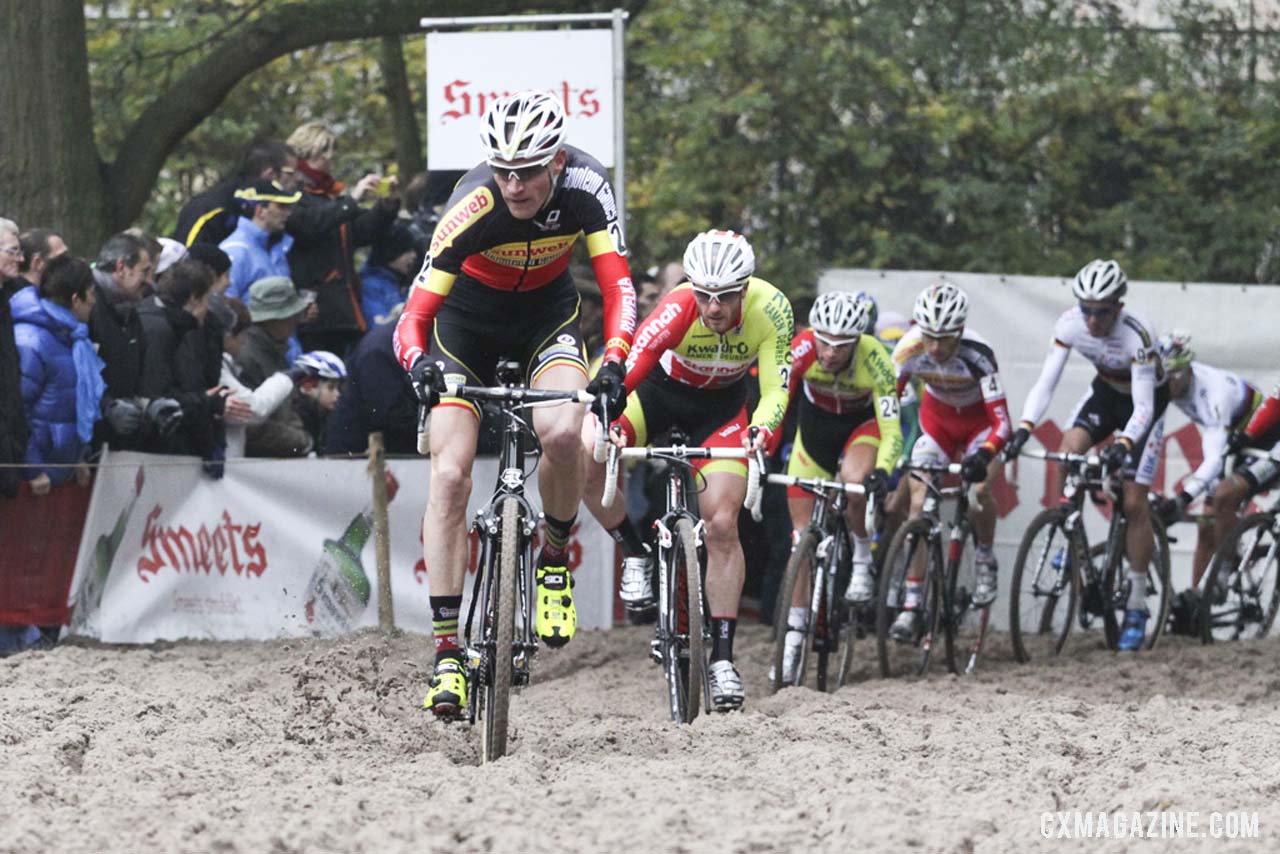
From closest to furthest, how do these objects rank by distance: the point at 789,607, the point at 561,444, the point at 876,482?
1. the point at 561,444
2. the point at 789,607
3. the point at 876,482

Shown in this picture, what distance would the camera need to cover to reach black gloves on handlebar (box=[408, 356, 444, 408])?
22.1ft

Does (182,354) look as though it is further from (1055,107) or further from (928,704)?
(1055,107)

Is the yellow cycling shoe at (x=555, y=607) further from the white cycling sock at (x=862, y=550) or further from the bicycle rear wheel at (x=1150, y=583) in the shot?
the bicycle rear wheel at (x=1150, y=583)

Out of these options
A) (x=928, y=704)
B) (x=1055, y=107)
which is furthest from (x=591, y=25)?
(x=928, y=704)

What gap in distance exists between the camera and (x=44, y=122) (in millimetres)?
12250

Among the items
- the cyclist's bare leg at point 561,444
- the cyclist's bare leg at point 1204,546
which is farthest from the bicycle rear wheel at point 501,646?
the cyclist's bare leg at point 1204,546

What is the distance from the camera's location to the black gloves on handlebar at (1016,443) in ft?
37.4

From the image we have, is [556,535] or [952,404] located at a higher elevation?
[556,535]

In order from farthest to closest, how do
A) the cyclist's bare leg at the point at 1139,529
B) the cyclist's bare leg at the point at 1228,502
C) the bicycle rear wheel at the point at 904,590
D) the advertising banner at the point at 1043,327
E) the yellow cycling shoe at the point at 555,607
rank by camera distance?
the advertising banner at the point at 1043,327 < the cyclist's bare leg at the point at 1228,502 < the cyclist's bare leg at the point at 1139,529 < the bicycle rear wheel at the point at 904,590 < the yellow cycling shoe at the point at 555,607

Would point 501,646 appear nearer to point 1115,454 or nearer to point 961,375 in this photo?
point 961,375

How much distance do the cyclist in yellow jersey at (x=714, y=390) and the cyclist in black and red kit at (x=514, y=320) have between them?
113 cm

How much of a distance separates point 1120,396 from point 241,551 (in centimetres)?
576

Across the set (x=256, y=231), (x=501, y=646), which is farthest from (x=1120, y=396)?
(x=501, y=646)

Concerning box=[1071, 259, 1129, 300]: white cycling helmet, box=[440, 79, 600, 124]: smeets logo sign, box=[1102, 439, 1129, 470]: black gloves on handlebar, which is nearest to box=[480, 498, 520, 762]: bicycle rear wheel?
box=[440, 79, 600, 124]: smeets logo sign
